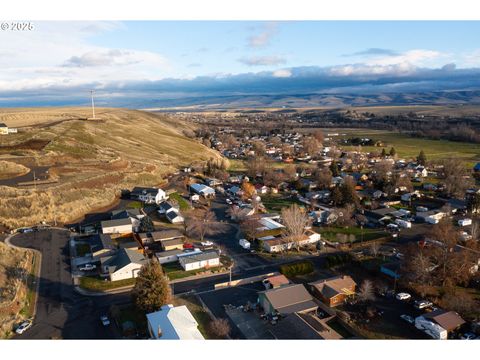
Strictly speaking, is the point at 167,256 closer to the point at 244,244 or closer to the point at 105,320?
the point at 244,244

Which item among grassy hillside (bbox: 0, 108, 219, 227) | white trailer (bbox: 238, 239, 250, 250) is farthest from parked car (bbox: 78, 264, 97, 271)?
white trailer (bbox: 238, 239, 250, 250)

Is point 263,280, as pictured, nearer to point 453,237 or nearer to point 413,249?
point 413,249

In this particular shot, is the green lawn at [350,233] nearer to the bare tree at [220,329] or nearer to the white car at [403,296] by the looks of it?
the white car at [403,296]

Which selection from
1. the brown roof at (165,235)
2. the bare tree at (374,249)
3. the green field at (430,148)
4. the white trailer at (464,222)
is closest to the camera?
the bare tree at (374,249)

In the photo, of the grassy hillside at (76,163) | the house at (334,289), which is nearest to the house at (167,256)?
the house at (334,289)

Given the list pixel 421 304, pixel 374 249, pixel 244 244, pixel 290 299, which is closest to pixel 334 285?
pixel 290 299

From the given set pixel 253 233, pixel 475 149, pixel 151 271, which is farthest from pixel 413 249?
pixel 475 149
